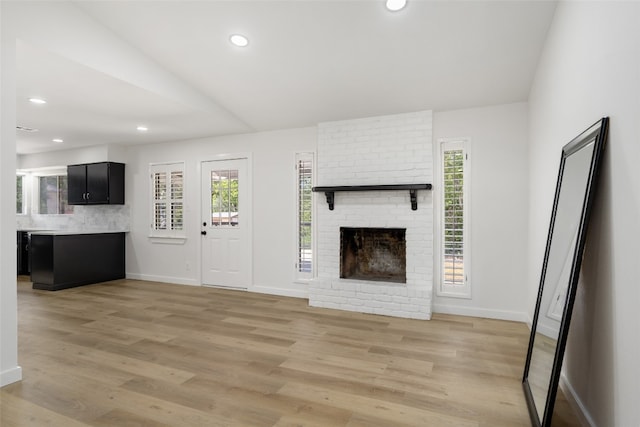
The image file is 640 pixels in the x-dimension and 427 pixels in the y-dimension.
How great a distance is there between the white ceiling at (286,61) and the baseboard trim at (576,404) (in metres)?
2.61

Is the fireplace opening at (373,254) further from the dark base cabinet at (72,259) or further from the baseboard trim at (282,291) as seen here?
the dark base cabinet at (72,259)

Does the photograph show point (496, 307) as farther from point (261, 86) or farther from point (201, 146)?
point (201, 146)

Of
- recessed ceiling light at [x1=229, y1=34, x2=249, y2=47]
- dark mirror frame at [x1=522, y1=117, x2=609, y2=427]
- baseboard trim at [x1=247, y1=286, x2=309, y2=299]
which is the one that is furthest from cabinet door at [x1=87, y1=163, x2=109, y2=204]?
dark mirror frame at [x1=522, y1=117, x2=609, y2=427]

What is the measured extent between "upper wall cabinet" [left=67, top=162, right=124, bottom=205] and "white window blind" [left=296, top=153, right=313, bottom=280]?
11.8 ft

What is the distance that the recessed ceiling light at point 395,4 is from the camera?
2638 mm

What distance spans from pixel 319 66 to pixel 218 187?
2874 mm

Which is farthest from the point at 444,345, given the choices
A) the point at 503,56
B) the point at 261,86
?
the point at 261,86

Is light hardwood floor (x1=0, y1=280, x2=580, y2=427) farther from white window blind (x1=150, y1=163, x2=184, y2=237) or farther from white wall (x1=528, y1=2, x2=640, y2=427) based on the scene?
white window blind (x1=150, y1=163, x2=184, y2=237)

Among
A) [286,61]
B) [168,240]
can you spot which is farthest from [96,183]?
[286,61]

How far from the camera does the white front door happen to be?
5387mm

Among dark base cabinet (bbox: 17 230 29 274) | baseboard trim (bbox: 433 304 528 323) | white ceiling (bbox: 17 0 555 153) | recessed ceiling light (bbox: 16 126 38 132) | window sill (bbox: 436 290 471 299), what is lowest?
baseboard trim (bbox: 433 304 528 323)

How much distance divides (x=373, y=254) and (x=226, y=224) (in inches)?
94.7

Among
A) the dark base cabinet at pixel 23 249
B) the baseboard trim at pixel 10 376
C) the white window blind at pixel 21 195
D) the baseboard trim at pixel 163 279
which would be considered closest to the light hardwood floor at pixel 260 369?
the baseboard trim at pixel 10 376

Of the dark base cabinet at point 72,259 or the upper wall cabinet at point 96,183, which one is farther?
the upper wall cabinet at point 96,183
